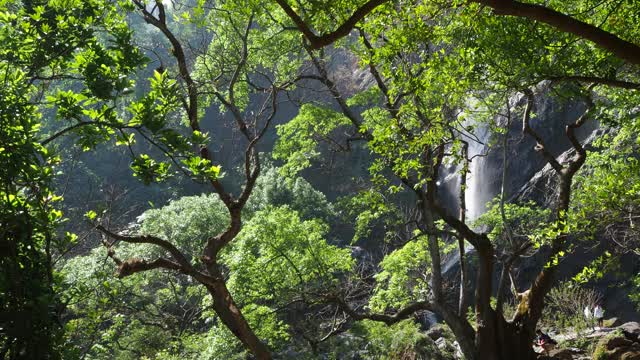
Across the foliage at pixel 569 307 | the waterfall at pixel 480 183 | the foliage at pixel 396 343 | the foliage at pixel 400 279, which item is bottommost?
the foliage at pixel 396 343

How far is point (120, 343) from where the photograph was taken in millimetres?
16016

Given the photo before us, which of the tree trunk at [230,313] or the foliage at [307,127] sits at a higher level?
the foliage at [307,127]

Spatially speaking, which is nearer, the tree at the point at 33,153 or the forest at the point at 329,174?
the tree at the point at 33,153

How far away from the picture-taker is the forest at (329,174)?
15.1 feet

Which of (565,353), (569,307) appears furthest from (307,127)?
(569,307)

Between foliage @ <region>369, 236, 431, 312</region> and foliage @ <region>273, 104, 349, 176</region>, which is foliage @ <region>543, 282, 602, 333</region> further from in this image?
foliage @ <region>273, 104, 349, 176</region>

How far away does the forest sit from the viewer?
15.1 ft

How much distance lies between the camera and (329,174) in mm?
13336

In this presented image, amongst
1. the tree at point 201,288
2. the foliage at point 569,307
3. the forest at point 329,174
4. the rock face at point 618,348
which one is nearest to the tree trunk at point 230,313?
the forest at point 329,174

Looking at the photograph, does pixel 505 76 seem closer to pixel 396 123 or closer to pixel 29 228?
pixel 396 123

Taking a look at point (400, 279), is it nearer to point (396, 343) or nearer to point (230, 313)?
point (396, 343)

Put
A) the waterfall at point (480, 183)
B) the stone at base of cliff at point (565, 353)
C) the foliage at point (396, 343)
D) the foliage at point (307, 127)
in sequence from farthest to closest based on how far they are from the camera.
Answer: the waterfall at point (480, 183)
the stone at base of cliff at point (565, 353)
the foliage at point (396, 343)
the foliage at point (307, 127)

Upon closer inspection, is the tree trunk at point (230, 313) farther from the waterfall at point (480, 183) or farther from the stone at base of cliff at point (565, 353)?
the waterfall at point (480, 183)

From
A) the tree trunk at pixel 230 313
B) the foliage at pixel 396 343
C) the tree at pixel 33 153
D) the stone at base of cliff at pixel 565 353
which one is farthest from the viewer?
the stone at base of cliff at pixel 565 353
